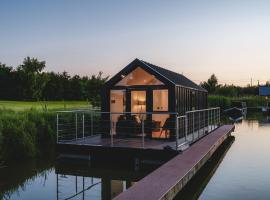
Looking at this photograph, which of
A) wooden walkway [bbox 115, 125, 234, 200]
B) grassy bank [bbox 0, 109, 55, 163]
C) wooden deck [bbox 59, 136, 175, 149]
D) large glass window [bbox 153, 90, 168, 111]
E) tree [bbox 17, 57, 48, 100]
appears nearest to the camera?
wooden walkway [bbox 115, 125, 234, 200]

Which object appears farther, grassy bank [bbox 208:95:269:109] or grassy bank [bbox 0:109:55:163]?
grassy bank [bbox 208:95:269:109]

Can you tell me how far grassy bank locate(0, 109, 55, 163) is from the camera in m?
12.7

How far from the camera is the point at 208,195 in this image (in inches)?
353

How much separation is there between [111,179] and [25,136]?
13.5ft

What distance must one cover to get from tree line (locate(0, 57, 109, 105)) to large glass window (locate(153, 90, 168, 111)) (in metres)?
39.9

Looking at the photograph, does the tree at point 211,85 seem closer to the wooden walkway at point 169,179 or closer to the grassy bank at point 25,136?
the grassy bank at point 25,136

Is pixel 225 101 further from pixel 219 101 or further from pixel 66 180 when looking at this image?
pixel 66 180

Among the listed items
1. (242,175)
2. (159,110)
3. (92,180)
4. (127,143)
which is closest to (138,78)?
(159,110)

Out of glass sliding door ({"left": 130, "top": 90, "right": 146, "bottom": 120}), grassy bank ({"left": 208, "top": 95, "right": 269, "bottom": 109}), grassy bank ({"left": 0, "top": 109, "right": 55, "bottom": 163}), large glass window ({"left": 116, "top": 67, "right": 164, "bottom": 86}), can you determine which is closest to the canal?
grassy bank ({"left": 0, "top": 109, "right": 55, "bottom": 163})

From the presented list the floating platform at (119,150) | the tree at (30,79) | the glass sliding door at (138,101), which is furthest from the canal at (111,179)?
the tree at (30,79)

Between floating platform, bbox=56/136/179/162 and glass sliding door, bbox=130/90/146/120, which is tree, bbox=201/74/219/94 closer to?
glass sliding door, bbox=130/90/146/120

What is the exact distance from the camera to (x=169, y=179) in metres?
8.05

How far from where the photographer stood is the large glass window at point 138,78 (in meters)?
14.9

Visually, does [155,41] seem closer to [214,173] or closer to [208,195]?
[214,173]
